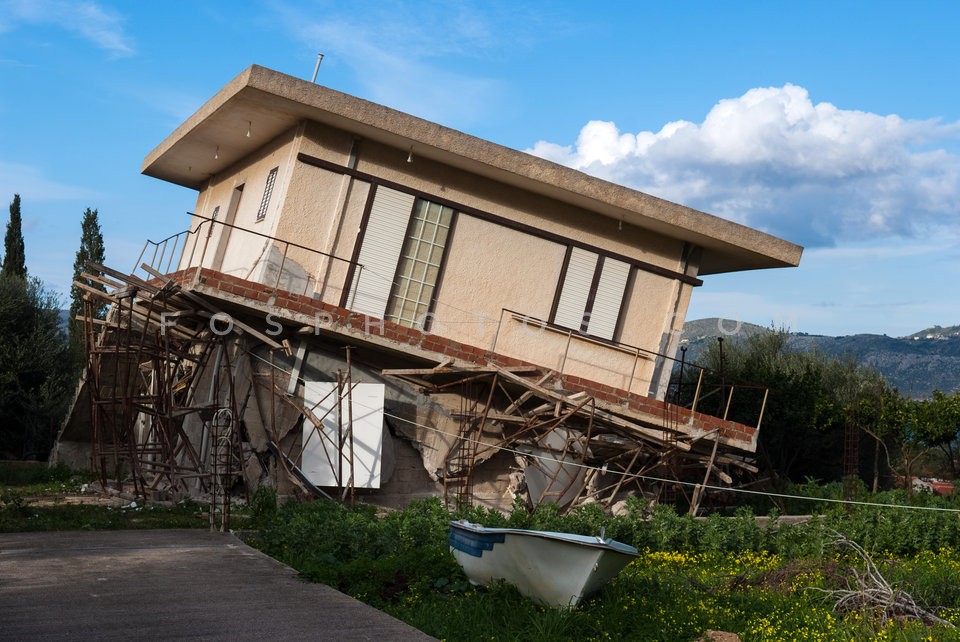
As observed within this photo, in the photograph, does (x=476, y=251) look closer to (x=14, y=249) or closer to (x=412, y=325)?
(x=412, y=325)

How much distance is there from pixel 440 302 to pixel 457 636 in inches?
418

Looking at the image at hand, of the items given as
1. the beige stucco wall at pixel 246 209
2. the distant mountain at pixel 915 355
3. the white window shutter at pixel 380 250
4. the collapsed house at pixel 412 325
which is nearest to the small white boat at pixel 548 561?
the collapsed house at pixel 412 325

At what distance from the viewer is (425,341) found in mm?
17531

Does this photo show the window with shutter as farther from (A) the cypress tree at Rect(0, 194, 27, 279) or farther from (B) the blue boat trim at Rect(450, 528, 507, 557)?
(A) the cypress tree at Rect(0, 194, 27, 279)

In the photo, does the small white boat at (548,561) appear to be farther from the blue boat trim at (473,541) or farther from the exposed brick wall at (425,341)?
the exposed brick wall at (425,341)

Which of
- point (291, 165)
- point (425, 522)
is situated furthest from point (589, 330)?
point (425, 522)

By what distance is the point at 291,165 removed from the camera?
18062 mm

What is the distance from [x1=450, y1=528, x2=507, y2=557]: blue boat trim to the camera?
10.0m

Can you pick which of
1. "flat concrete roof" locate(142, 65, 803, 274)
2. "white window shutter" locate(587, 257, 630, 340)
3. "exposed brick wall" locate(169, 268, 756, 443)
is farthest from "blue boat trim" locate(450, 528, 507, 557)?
"white window shutter" locate(587, 257, 630, 340)

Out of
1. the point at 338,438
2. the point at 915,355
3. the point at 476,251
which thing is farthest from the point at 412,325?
the point at 915,355

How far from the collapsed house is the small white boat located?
6.93 m

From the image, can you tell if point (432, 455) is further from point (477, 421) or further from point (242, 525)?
point (242, 525)

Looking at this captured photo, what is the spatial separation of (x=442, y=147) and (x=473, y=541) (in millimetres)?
9149

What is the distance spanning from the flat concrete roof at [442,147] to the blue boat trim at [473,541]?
8.74 meters
